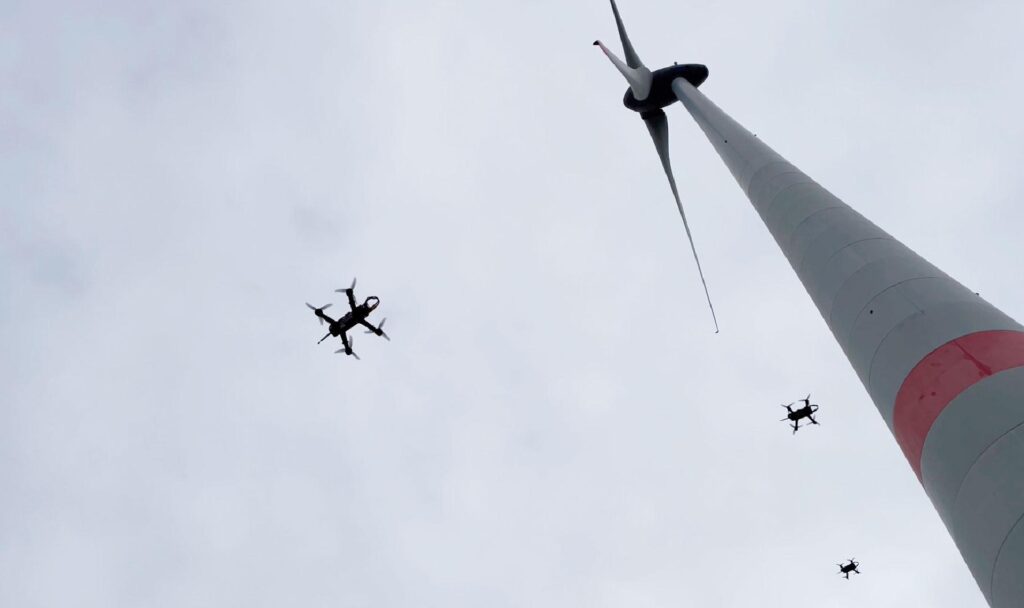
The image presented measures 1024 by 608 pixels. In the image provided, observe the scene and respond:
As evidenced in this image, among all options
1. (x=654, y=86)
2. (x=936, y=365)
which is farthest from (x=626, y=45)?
(x=936, y=365)

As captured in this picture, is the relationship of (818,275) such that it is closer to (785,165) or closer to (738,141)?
(785,165)

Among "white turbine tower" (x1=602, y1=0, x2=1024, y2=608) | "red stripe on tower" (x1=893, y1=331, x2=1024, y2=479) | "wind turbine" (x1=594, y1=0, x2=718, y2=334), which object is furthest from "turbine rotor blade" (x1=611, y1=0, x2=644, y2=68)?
"red stripe on tower" (x1=893, y1=331, x2=1024, y2=479)

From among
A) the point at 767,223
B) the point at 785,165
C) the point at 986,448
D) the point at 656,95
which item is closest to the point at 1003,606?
the point at 986,448

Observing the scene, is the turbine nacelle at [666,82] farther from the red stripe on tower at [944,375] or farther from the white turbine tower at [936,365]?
the red stripe on tower at [944,375]

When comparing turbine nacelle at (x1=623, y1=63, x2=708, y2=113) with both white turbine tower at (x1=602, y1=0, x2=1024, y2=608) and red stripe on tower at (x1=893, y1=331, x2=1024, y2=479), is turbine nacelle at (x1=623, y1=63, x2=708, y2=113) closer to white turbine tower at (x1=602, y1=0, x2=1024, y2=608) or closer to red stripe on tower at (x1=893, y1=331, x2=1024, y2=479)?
white turbine tower at (x1=602, y1=0, x2=1024, y2=608)

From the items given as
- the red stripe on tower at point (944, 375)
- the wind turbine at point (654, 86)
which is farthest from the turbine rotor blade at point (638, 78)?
the red stripe on tower at point (944, 375)

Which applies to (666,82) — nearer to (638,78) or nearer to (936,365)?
(638,78)
